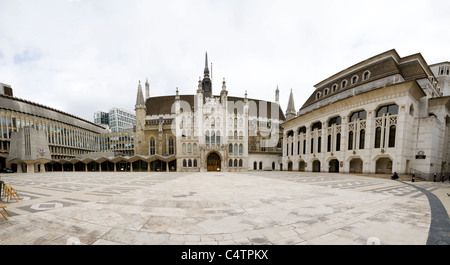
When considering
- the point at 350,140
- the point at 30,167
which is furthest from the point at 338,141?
the point at 30,167

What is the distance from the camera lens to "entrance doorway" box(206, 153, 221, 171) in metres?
32.5

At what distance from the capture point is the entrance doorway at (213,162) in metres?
32.5

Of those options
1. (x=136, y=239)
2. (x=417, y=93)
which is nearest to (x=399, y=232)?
(x=136, y=239)

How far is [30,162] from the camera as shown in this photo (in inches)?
1273

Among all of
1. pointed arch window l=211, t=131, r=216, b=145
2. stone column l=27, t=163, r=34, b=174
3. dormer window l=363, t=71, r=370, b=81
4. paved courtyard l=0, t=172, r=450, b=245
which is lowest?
stone column l=27, t=163, r=34, b=174

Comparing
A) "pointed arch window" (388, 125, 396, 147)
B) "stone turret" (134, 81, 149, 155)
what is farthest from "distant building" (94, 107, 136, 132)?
"pointed arch window" (388, 125, 396, 147)

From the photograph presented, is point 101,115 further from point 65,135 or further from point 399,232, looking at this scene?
point 399,232

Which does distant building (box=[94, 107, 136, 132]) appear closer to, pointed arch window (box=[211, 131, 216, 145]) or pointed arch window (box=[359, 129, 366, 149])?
pointed arch window (box=[211, 131, 216, 145])

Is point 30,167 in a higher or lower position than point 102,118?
lower

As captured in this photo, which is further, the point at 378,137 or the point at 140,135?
the point at 140,135

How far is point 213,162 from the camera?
32.8 metres

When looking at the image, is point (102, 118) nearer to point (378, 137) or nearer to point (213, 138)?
point (213, 138)

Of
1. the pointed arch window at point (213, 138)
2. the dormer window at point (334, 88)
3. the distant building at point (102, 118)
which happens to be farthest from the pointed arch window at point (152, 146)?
the distant building at point (102, 118)
